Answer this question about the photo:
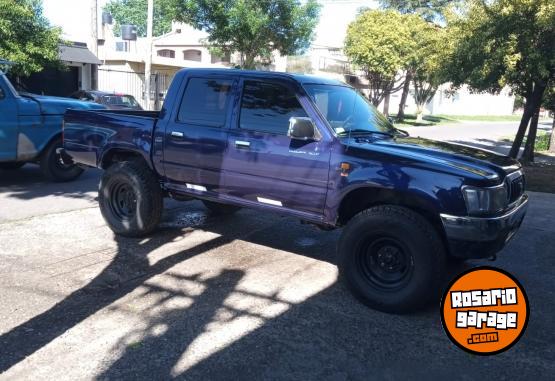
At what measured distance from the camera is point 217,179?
5445mm

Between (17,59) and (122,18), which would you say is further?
(122,18)

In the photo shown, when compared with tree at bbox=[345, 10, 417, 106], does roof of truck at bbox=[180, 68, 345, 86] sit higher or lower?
lower

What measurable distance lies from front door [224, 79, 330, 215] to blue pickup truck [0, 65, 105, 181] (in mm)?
4959

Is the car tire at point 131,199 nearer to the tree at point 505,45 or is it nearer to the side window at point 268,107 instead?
the side window at point 268,107

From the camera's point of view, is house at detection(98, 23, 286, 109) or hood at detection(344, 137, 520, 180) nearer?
hood at detection(344, 137, 520, 180)

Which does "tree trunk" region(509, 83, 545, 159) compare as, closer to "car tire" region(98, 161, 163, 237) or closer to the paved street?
the paved street

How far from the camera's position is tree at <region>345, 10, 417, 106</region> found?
30.8m

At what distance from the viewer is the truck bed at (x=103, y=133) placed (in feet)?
19.6

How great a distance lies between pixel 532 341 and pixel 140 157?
434 cm

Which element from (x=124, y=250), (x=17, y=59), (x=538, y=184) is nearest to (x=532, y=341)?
(x=124, y=250)

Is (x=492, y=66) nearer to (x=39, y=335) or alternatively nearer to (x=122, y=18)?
(x=39, y=335)

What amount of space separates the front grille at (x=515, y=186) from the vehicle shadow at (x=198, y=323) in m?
1.12

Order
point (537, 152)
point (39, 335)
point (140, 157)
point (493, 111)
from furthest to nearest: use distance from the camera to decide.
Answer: point (493, 111), point (537, 152), point (140, 157), point (39, 335)

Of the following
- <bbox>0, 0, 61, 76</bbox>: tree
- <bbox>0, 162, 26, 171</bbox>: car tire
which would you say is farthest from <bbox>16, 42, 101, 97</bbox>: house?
<bbox>0, 162, 26, 171</bbox>: car tire
